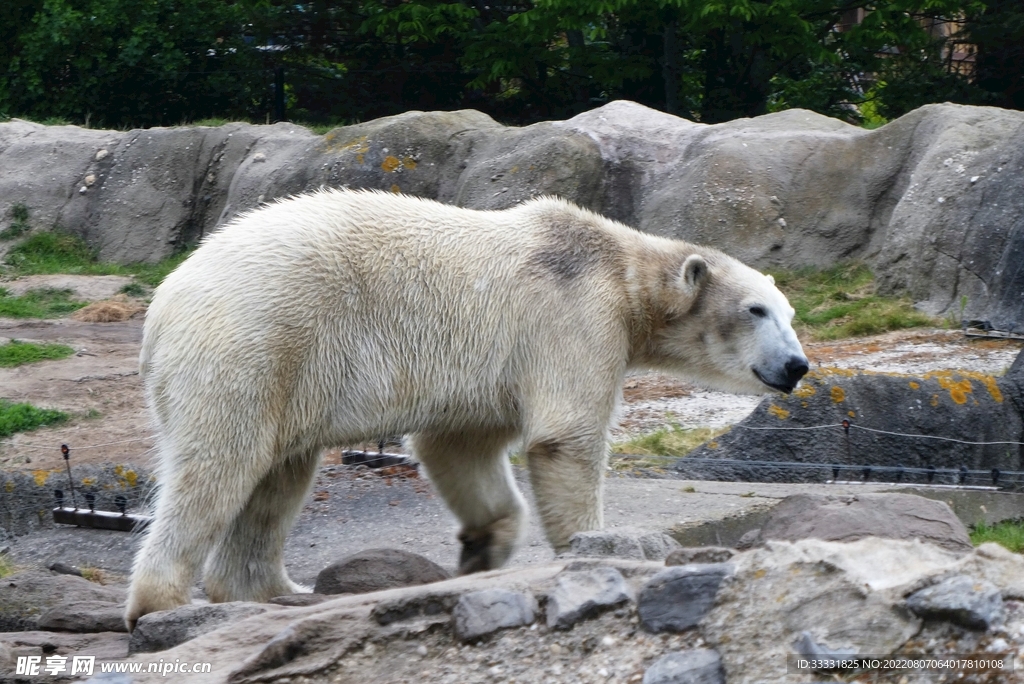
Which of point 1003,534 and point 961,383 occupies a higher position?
point 961,383

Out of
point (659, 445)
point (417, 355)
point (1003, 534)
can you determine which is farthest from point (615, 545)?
point (659, 445)

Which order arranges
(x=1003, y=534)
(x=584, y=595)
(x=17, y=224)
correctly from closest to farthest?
1. (x=584, y=595)
2. (x=1003, y=534)
3. (x=17, y=224)

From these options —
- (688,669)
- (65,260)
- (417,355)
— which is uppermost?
(417,355)

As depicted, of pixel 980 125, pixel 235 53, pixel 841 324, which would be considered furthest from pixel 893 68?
pixel 235 53

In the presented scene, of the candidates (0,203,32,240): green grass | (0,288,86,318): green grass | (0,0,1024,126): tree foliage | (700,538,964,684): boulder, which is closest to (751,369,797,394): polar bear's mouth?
(700,538,964,684): boulder

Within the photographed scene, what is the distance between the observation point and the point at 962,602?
256cm

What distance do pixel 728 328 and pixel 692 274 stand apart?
11.1 inches

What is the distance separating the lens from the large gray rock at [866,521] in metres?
3.44

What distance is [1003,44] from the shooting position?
552 inches

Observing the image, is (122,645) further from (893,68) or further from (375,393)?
(893,68)

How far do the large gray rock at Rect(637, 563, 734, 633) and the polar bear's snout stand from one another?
2.15 metres

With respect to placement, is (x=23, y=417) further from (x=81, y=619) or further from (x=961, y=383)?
(x=961, y=383)

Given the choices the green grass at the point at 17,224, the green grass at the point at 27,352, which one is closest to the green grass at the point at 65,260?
the green grass at the point at 17,224

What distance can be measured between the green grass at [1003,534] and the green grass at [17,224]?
35.9 feet
